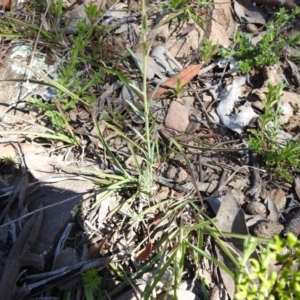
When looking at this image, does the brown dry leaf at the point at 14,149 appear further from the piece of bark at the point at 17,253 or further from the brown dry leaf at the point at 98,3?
the brown dry leaf at the point at 98,3

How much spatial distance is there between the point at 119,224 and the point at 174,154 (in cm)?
51

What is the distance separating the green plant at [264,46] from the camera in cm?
264

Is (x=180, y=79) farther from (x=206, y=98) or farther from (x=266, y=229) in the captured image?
(x=266, y=229)

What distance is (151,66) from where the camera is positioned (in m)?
2.74

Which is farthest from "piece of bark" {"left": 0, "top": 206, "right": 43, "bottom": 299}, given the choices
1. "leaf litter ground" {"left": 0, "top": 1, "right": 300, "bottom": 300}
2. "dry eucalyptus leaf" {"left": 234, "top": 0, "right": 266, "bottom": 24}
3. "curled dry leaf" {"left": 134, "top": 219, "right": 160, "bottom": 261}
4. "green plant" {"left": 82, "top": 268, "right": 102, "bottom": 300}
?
"dry eucalyptus leaf" {"left": 234, "top": 0, "right": 266, "bottom": 24}

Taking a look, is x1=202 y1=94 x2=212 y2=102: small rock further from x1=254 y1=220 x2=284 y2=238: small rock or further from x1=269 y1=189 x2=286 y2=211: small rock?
x1=254 y1=220 x2=284 y2=238: small rock

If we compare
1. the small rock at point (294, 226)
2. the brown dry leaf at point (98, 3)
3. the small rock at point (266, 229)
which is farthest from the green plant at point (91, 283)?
the brown dry leaf at point (98, 3)

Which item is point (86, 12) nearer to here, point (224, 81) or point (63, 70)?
point (63, 70)

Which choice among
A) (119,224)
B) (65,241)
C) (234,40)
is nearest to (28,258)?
(65,241)

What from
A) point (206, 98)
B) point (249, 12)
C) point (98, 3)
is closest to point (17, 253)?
point (206, 98)

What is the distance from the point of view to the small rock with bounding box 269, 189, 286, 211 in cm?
228

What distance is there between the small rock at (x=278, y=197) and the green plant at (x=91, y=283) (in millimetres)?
998

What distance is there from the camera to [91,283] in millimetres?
1966

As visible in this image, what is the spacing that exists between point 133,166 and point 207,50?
90 cm
